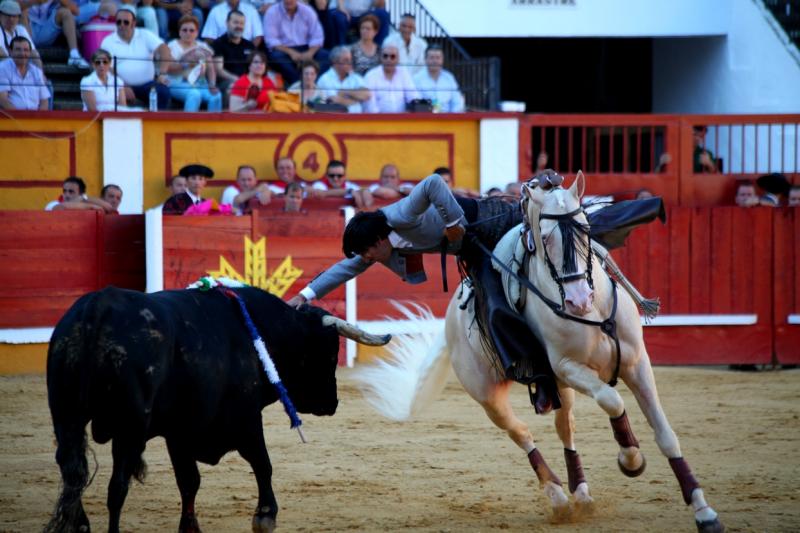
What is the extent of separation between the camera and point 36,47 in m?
12.6

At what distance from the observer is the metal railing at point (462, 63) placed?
13062 millimetres

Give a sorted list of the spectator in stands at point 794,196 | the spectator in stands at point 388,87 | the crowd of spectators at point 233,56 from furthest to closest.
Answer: the spectator in stands at point 388,87, the crowd of spectators at point 233,56, the spectator in stands at point 794,196

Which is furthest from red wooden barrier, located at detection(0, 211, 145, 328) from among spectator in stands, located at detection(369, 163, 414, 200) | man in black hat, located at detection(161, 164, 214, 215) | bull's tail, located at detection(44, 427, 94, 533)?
bull's tail, located at detection(44, 427, 94, 533)

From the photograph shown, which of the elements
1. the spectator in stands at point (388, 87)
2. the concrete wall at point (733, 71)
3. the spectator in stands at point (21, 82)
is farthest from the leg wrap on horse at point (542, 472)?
the concrete wall at point (733, 71)

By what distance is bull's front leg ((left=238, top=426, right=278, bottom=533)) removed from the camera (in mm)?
5129

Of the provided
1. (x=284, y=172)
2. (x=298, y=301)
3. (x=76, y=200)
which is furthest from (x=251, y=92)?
(x=298, y=301)

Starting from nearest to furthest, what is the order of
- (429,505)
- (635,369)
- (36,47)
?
1. (635,369)
2. (429,505)
3. (36,47)

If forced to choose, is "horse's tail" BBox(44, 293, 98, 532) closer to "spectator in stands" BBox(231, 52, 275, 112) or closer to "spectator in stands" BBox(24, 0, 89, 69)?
"spectator in stands" BBox(231, 52, 275, 112)

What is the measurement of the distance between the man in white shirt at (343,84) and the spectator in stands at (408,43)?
0.68m

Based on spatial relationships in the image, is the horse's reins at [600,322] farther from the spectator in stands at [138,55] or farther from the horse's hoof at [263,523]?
the spectator in stands at [138,55]

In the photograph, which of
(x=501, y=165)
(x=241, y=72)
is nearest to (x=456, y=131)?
(x=501, y=165)

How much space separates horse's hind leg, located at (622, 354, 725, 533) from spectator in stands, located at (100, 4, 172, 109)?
779cm

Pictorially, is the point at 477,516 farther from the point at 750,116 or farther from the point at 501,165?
the point at 750,116

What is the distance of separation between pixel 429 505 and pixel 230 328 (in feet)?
4.90
